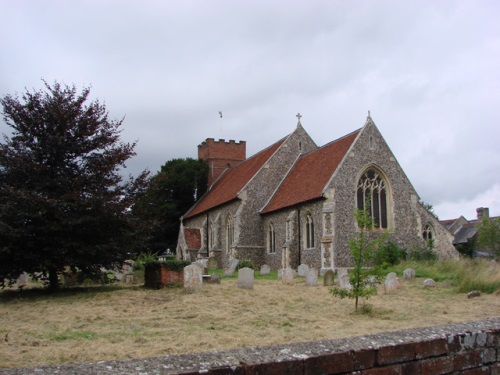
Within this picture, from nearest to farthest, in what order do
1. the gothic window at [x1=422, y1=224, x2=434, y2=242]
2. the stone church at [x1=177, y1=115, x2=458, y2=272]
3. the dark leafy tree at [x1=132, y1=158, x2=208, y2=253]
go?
the stone church at [x1=177, y1=115, x2=458, y2=272] → the gothic window at [x1=422, y1=224, x2=434, y2=242] → the dark leafy tree at [x1=132, y1=158, x2=208, y2=253]

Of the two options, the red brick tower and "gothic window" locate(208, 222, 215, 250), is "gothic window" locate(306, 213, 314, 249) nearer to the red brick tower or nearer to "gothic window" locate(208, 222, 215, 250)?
"gothic window" locate(208, 222, 215, 250)

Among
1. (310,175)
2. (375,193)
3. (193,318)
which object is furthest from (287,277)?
(310,175)

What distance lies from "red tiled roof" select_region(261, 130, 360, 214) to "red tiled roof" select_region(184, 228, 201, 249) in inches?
308

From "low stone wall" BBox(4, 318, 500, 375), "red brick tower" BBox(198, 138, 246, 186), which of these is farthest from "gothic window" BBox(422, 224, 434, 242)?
"low stone wall" BBox(4, 318, 500, 375)

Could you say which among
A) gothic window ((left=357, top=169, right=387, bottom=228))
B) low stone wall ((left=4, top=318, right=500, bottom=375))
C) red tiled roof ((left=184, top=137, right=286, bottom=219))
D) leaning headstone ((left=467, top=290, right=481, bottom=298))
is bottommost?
leaning headstone ((left=467, top=290, right=481, bottom=298))

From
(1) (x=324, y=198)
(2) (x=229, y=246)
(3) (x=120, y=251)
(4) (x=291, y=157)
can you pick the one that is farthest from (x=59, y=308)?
(4) (x=291, y=157)

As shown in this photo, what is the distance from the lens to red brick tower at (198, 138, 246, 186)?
40750mm

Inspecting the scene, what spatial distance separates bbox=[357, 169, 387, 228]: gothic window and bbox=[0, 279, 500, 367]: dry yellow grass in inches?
351

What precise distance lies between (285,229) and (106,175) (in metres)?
12.4

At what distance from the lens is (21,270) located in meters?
Answer: 14.1

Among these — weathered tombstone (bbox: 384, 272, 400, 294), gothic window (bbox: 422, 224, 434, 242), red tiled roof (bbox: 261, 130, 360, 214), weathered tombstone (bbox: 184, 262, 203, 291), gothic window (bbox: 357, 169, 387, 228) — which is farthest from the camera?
gothic window (bbox: 422, 224, 434, 242)

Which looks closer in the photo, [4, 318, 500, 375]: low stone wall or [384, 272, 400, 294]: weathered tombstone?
[4, 318, 500, 375]: low stone wall

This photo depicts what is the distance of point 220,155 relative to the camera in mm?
41125

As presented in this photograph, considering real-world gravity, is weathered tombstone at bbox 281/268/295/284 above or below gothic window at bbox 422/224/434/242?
below
